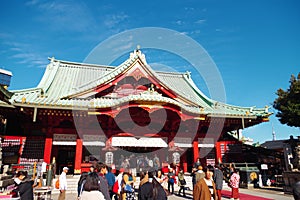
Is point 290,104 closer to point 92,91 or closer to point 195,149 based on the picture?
point 195,149

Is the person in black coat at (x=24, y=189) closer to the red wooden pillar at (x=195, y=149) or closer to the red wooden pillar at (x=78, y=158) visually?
the red wooden pillar at (x=78, y=158)

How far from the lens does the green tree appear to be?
67.9 feet

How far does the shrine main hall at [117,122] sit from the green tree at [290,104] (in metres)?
5.96

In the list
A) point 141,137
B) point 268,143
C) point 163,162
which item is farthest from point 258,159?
point 268,143

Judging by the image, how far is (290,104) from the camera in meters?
21.0

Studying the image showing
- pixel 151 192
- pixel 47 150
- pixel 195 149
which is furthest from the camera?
pixel 195 149

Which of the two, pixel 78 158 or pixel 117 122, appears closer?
pixel 78 158

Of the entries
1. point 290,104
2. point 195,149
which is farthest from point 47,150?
point 290,104

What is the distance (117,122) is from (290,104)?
653 inches

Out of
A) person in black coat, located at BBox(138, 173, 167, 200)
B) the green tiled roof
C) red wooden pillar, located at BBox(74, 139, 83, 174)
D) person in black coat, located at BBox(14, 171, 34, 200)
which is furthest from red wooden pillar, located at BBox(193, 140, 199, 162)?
person in black coat, located at BBox(14, 171, 34, 200)

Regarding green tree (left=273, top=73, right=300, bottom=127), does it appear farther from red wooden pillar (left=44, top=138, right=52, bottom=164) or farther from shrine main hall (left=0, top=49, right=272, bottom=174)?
red wooden pillar (left=44, top=138, right=52, bottom=164)

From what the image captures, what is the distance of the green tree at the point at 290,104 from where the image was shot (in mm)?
20694

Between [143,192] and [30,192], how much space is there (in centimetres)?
293

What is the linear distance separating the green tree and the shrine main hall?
5.96 m
